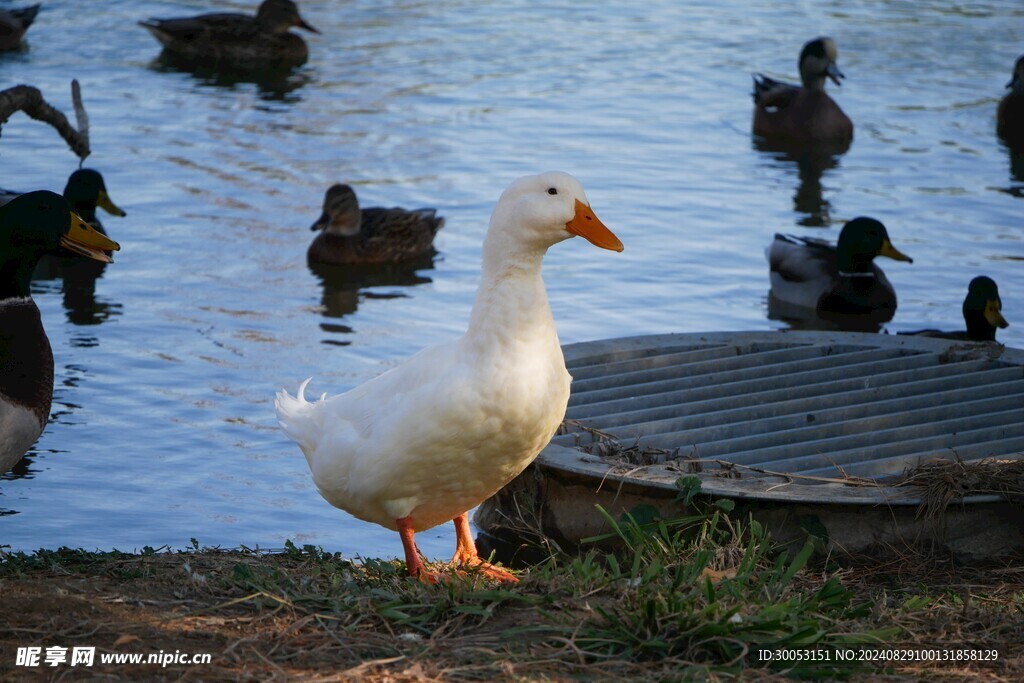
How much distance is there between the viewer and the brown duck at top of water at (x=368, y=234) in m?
11.3

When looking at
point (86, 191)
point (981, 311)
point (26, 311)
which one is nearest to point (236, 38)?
point (86, 191)

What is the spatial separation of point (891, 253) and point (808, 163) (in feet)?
13.0

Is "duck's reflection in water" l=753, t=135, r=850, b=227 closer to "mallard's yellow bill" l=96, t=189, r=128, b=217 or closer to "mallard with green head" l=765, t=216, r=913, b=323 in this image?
"mallard with green head" l=765, t=216, r=913, b=323

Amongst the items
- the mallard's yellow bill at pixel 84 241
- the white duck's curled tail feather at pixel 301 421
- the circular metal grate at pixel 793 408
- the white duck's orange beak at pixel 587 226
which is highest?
the white duck's orange beak at pixel 587 226

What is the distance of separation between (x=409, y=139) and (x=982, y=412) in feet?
29.1

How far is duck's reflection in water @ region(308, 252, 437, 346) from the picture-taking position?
10620 millimetres

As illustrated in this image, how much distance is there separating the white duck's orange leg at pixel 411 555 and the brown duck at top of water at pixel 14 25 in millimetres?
13995

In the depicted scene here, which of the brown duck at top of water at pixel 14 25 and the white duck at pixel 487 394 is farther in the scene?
the brown duck at top of water at pixel 14 25

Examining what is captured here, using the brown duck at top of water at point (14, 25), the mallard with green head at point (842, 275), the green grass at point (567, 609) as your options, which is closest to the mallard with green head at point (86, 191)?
the mallard with green head at point (842, 275)

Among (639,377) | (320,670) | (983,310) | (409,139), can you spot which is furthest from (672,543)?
(409,139)

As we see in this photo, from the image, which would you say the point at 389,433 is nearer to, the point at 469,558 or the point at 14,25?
the point at 469,558

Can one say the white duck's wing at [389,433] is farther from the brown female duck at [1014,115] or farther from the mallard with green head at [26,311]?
the brown female duck at [1014,115]

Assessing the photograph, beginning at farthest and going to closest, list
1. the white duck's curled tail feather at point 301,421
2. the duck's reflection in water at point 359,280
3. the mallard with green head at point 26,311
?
the duck's reflection in water at point 359,280 < the white duck's curled tail feather at point 301,421 < the mallard with green head at point 26,311

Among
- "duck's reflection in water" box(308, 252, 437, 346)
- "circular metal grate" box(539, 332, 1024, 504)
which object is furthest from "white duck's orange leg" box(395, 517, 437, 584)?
"duck's reflection in water" box(308, 252, 437, 346)
